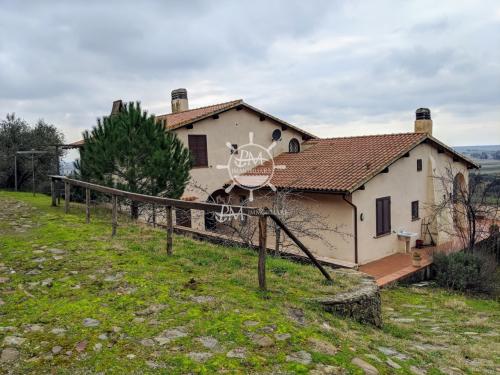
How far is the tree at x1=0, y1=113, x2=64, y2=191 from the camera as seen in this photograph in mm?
21438

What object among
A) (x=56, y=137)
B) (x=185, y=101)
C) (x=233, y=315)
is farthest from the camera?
(x=56, y=137)

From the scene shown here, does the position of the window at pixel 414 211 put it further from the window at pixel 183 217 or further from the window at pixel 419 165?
the window at pixel 183 217

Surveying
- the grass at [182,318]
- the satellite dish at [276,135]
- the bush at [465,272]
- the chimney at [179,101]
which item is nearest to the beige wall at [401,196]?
the bush at [465,272]

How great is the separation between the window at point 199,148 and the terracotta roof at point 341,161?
2464 mm

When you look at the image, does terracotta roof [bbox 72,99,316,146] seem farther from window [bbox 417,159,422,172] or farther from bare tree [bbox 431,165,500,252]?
bare tree [bbox 431,165,500,252]

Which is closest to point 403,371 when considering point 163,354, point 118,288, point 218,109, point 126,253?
point 163,354

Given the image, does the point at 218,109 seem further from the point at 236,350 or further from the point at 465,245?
the point at 236,350

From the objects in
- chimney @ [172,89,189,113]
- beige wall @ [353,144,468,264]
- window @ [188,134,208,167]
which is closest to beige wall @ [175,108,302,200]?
window @ [188,134,208,167]

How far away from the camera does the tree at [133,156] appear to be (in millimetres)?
11094

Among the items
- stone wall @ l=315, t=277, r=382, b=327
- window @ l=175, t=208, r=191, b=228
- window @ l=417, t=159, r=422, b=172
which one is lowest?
stone wall @ l=315, t=277, r=382, b=327

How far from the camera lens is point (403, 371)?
371 cm

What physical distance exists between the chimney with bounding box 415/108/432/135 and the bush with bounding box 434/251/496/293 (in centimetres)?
797

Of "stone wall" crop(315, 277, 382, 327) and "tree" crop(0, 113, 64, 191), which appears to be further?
"tree" crop(0, 113, 64, 191)

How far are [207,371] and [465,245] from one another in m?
13.3
